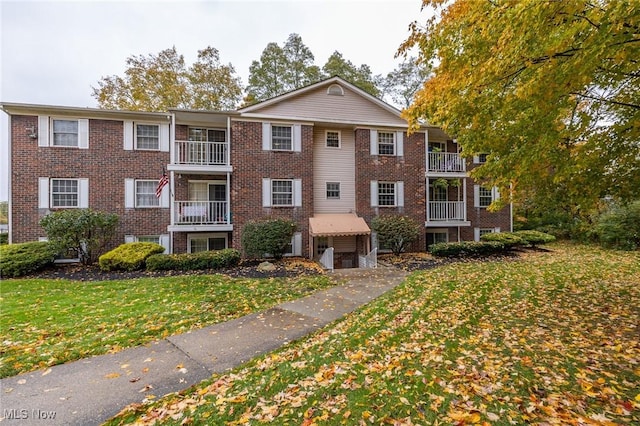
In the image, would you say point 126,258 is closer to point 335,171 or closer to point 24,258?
point 24,258

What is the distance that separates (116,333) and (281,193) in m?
9.77

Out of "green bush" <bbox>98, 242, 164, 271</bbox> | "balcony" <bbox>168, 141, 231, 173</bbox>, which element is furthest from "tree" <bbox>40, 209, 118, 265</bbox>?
"balcony" <bbox>168, 141, 231, 173</bbox>

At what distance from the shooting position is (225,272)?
35.6 ft

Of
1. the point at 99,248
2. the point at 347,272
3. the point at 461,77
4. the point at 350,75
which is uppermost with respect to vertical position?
the point at 350,75

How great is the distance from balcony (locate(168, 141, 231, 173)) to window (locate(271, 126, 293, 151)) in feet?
7.62

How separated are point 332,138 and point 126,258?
36.4 ft

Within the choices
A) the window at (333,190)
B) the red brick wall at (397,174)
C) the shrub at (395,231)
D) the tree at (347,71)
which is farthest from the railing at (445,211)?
the tree at (347,71)

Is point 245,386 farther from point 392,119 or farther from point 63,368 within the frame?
point 392,119

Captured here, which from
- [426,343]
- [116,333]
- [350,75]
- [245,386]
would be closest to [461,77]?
[426,343]

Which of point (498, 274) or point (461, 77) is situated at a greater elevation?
point (461, 77)

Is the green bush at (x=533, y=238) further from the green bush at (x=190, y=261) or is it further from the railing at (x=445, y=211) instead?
the green bush at (x=190, y=261)

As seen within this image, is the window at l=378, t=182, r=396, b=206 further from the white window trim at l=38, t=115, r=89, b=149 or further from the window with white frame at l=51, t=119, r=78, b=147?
the window with white frame at l=51, t=119, r=78, b=147

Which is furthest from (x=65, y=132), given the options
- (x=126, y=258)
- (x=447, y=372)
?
(x=447, y=372)

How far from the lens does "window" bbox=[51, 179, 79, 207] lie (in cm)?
1261
